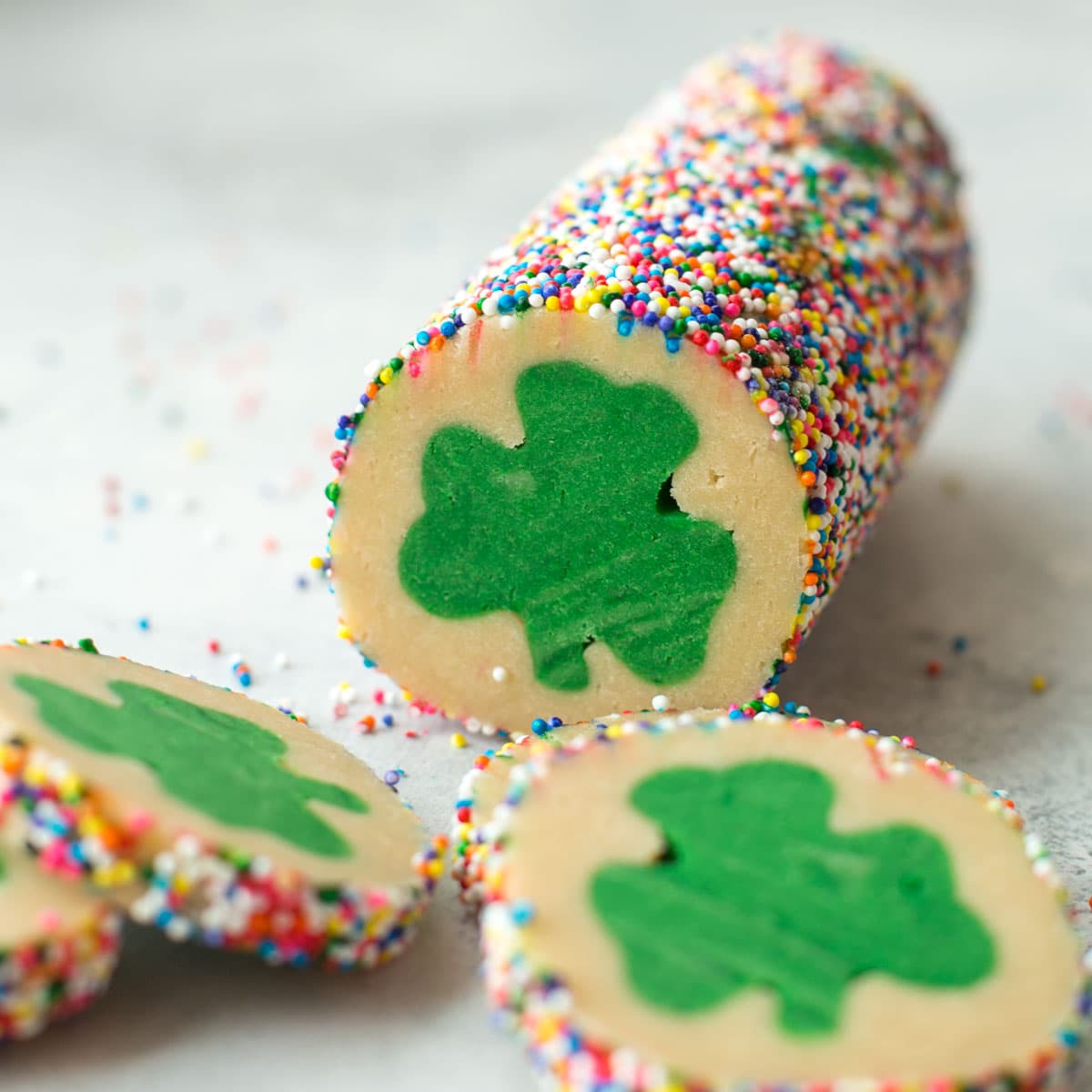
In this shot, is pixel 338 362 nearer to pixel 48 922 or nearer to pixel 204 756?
pixel 204 756

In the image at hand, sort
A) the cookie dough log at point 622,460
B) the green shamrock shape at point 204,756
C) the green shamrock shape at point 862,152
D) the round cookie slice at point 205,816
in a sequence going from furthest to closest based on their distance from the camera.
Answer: the green shamrock shape at point 862,152 → the cookie dough log at point 622,460 → the green shamrock shape at point 204,756 → the round cookie slice at point 205,816

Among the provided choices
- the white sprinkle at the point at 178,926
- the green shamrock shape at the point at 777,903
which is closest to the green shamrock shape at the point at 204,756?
the white sprinkle at the point at 178,926

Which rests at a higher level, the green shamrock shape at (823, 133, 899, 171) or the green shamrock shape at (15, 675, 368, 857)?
the green shamrock shape at (823, 133, 899, 171)

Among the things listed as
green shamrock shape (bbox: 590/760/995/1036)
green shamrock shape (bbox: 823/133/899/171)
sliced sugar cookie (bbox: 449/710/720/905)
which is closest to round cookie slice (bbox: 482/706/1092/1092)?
green shamrock shape (bbox: 590/760/995/1036)

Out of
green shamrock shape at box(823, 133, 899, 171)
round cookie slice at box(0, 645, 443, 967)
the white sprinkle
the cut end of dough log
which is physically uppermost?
green shamrock shape at box(823, 133, 899, 171)

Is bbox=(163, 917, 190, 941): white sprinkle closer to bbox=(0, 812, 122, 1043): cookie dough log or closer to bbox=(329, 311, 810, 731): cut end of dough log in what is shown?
bbox=(0, 812, 122, 1043): cookie dough log

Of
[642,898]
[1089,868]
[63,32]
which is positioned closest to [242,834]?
[642,898]

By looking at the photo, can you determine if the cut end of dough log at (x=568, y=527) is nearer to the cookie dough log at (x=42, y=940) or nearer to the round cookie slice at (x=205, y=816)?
the round cookie slice at (x=205, y=816)
